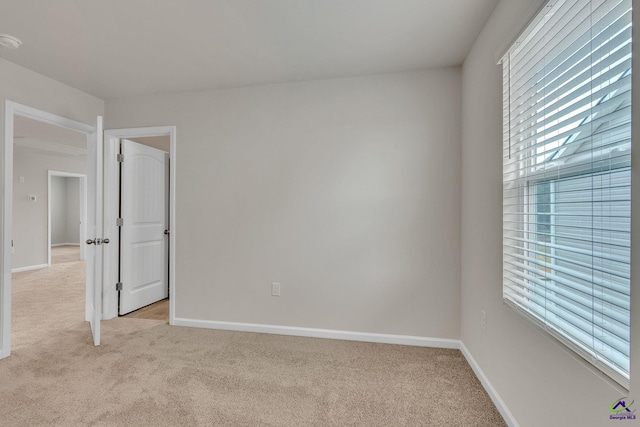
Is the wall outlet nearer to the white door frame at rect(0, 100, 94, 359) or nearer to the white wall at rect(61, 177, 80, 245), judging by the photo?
the white door frame at rect(0, 100, 94, 359)

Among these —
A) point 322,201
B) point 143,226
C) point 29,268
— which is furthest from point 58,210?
point 322,201

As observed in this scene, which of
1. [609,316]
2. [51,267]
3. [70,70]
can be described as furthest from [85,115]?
[51,267]

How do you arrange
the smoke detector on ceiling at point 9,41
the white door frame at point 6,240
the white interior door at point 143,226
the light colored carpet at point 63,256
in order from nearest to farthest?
1. the smoke detector on ceiling at point 9,41
2. the white door frame at point 6,240
3. the white interior door at point 143,226
4. the light colored carpet at point 63,256

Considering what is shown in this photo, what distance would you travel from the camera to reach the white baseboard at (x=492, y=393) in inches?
65.5

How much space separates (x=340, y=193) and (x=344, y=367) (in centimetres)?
142

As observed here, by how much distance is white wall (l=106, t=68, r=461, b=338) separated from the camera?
8.85ft

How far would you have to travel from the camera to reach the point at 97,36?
2176 mm

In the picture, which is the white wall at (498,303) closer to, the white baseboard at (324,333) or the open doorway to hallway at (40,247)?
the white baseboard at (324,333)

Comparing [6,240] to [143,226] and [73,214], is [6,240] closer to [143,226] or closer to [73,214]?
[143,226]

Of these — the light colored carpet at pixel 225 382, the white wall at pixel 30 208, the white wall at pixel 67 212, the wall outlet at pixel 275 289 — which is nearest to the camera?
the light colored carpet at pixel 225 382

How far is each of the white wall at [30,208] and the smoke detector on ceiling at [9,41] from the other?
5.11m

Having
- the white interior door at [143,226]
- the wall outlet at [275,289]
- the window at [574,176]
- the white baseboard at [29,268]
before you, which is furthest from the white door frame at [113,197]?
the white baseboard at [29,268]

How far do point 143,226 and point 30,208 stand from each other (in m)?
4.42

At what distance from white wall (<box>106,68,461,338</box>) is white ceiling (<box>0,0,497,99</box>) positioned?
31cm
